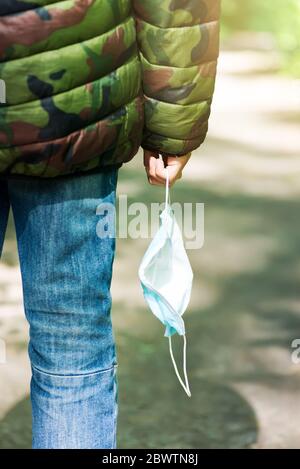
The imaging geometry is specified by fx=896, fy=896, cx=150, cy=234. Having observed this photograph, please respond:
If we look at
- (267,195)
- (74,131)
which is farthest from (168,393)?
(267,195)

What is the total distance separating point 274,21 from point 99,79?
9.29 m

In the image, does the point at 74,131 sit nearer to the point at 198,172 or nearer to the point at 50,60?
the point at 50,60

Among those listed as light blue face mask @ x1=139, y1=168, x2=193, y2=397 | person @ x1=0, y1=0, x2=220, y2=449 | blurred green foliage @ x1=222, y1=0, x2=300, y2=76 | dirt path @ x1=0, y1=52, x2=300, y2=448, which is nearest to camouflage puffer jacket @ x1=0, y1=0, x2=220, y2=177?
person @ x1=0, y1=0, x2=220, y2=449

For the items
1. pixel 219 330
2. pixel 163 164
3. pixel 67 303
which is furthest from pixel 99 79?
pixel 219 330

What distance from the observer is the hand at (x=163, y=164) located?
1996 millimetres

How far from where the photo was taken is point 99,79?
5.70ft

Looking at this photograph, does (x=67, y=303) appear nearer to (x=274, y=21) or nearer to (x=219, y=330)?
(x=219, y=330)

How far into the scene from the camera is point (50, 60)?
1.66 meters

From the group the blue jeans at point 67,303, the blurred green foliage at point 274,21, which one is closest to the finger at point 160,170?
the blue jeans at point 67,303

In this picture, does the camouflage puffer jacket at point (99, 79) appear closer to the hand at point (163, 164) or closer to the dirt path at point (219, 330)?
the hand at point (163, 164)

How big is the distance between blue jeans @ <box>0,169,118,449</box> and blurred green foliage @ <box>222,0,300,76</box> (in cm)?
713

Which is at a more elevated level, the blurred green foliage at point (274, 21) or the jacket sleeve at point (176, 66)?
the jacket sleeve at point (176, 66)

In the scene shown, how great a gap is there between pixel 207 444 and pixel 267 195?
2.83m

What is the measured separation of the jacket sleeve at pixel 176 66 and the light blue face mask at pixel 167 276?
0.13 metres
